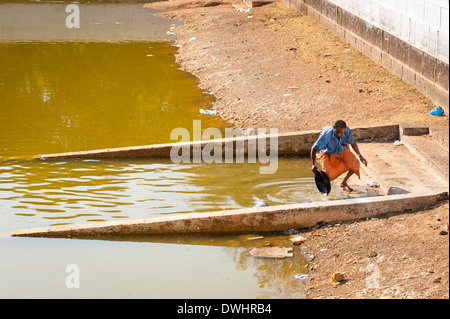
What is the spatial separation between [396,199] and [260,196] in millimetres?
1798

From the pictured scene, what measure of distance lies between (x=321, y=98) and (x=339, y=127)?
4.15 m

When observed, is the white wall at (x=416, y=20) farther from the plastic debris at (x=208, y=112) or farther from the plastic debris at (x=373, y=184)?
the plastic debris at (x=208, y=112)

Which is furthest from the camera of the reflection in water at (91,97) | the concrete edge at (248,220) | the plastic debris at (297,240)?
the reflection in water at (91,97)

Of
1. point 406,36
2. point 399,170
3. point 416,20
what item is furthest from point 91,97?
point 399,170

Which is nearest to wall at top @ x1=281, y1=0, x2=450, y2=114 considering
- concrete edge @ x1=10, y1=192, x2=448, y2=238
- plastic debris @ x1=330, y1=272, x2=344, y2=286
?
concrete edge @ x1=10, y1=192, x2=448, y2=238

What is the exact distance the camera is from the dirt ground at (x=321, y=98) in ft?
20.2

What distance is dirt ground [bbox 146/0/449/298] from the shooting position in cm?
617

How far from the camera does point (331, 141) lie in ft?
26.9

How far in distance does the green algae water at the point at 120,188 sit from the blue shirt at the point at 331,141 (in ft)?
1.87

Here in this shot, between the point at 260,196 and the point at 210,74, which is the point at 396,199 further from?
the point at 210,74

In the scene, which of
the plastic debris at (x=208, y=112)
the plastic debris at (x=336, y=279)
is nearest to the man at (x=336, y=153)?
the plastic debris at (x=336, y=279)

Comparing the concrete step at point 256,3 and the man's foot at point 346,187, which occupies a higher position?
the concrete step at point 256,3

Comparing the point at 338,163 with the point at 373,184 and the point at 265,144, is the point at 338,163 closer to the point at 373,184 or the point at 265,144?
the point at 373,184

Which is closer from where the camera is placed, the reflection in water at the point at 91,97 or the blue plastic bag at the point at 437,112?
the blue plastic bag at the point at 437,112
